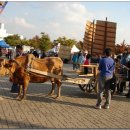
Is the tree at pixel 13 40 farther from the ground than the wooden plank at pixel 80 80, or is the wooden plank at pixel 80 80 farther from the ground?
the tree at pixel 13 40

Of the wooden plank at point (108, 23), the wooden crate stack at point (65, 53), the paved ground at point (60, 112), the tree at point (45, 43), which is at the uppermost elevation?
the tree at point (45, 43)

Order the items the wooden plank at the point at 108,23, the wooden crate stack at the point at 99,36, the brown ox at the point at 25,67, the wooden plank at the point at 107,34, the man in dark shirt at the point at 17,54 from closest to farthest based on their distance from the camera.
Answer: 1. the brown ox at the point at 25,67
2. the man in dark shirt at the point at 17,54
3. the wooden plank at the point at 108,23
4. the wooden crate stack at the point at 99,36
5. the wooden plank at the point at 107,34

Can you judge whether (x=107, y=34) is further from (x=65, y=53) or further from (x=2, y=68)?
(x=65, y=53)

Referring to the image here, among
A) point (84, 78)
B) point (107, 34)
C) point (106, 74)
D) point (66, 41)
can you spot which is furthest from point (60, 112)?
point (66, 41)

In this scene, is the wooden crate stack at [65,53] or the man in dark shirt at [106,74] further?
the wooden crate stack at [65,53]

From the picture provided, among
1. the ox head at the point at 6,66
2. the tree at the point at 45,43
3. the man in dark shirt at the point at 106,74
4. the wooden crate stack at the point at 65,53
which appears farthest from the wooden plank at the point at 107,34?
the tree at the point at 45,43

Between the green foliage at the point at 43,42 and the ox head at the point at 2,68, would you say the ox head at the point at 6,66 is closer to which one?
the ox head at the point at 2,68

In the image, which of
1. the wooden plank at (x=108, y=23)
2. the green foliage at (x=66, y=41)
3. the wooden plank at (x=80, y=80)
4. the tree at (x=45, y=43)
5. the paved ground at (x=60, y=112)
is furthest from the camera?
the green foliage at (x=66, y=41)

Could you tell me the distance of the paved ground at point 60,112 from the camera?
365 inches

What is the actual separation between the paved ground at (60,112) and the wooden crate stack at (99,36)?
4.04 metres

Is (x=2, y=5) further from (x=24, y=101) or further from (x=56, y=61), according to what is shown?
(x=24, y=101)

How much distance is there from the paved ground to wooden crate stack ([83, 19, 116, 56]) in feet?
13.2

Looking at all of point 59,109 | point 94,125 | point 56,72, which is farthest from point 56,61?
point 94,125

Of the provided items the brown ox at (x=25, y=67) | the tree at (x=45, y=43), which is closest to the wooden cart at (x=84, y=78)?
the brown ox at (x=25, y=67)
